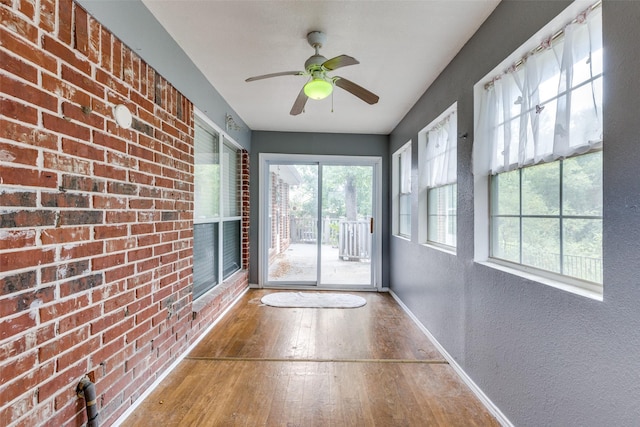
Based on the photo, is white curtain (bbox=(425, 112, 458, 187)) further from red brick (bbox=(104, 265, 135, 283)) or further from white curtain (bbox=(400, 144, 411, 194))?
red brick (bbox=(104, 265, 135, 283))

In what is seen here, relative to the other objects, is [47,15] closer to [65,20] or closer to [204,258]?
[65,20]

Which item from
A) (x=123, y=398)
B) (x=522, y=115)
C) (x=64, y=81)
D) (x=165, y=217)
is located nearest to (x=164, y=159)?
(x=165, y=217)

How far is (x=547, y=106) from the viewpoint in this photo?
155 cm

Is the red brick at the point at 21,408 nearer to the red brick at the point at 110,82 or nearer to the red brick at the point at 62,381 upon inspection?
the red brick at the point at 62,381

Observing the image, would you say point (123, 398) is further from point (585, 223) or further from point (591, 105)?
point (591, 105)

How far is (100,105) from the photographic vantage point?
1.56 m

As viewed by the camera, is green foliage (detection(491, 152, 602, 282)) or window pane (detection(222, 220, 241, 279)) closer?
green foliage (detection(491, 152, 602, 282))

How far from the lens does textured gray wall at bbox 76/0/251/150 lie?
5.31 ft

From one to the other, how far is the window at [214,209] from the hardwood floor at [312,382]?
25.8 inches

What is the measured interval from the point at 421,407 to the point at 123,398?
1767 millimetres

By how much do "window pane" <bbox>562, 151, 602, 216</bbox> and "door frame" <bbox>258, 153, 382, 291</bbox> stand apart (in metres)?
3.29

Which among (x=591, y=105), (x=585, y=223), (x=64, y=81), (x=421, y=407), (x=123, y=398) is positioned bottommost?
(x=421, y=407)

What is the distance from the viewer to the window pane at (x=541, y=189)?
60.4 inches

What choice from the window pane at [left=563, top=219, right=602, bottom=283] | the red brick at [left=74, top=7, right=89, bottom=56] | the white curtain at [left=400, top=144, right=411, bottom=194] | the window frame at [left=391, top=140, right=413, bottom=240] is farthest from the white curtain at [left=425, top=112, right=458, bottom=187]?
the red brick at [left=74, top=7, right=89, bottom=56]
